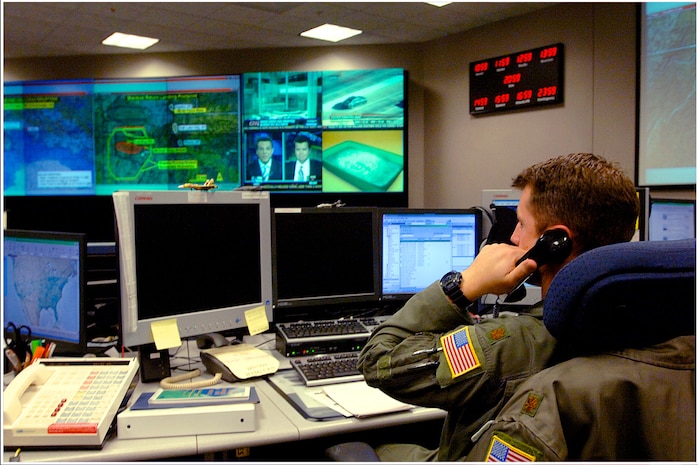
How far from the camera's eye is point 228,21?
4730 mm

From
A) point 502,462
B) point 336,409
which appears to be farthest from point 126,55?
point 502,462

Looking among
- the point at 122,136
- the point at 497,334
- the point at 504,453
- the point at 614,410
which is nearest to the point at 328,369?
the point at 497,334

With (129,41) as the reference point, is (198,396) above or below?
below

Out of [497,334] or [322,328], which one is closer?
[497,334]

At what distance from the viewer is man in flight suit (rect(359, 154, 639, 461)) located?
3.37 feet

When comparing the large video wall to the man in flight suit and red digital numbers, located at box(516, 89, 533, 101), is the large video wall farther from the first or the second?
the man in flight suit

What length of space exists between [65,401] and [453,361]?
898 millimetres

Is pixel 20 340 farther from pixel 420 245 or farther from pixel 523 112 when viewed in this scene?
pixel 523 112

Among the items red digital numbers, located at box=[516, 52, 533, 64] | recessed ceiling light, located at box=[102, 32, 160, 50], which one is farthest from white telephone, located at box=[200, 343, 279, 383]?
recessed ceiling light, located at box=[102, 32, 160, 50]

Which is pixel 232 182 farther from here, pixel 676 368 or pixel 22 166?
pixel 676 368

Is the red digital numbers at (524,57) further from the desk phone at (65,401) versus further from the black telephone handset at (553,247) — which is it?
the desk phone at (65,401)

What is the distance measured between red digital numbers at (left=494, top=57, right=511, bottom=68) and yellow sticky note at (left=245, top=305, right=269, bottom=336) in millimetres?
3679

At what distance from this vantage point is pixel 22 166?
5656mm

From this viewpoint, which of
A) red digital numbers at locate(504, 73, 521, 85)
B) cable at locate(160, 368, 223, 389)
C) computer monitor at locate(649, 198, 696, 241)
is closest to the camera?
cable at locate(160, 368, 223, 389)
